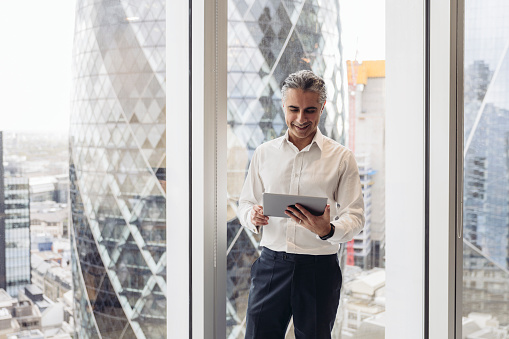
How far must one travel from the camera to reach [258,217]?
2.04 metres

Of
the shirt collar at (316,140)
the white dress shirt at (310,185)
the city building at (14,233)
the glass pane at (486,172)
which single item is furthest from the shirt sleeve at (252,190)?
the glass pane at (486,172)

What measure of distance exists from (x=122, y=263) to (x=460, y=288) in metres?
1.79

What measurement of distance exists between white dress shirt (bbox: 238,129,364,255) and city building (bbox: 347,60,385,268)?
0.60 metres

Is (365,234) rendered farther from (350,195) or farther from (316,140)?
(316,140)

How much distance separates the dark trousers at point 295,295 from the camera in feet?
6.56

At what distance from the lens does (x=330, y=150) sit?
2.11 m

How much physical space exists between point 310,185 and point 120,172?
754 mm

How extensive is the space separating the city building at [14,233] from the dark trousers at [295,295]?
865 mm

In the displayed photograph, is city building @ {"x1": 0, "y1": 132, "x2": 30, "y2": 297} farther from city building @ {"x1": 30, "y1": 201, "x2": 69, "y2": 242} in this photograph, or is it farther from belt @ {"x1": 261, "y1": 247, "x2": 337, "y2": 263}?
belt @ {"x1": 261, "y1": 247, "x2": 337, "y2": 263}

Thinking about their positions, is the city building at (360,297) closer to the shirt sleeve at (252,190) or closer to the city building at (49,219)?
the shirt sleeve at (252,190)

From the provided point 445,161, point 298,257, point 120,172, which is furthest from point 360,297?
point 120,172

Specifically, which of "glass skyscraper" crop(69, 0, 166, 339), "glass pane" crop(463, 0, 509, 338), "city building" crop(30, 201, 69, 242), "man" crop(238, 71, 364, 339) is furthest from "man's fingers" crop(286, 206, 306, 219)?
"glass pane" crop(463, 0, 509, 338)

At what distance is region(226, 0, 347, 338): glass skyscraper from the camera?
7.24ft

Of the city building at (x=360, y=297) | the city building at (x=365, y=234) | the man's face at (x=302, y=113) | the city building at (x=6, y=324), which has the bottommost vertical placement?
the city building at (x=360, y=297)
